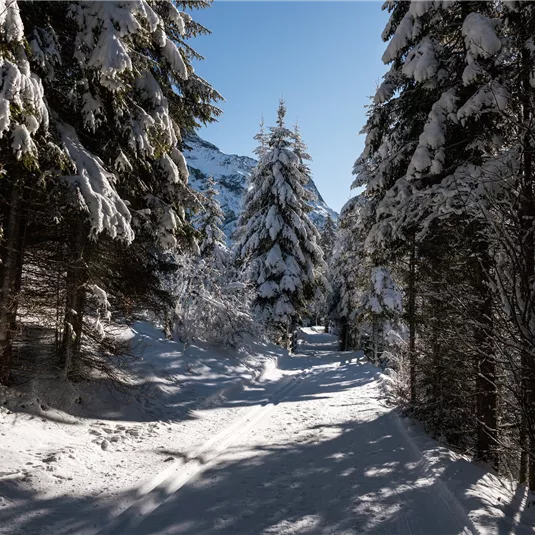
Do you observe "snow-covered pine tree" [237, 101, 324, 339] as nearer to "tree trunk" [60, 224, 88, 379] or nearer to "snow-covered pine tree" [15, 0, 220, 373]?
"snow-covered pine tree" [15, 0, 220, 373]

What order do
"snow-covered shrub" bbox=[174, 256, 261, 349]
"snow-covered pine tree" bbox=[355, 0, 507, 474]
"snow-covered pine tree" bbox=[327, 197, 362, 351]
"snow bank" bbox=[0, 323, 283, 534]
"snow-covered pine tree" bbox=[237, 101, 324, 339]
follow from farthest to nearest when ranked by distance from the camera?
"snow-covered pine tree" bbox=[327, 197, 362, 351], "snow-covered pine tree" bbox=[237, 101, 324, 339], "snow-covered shrub" bbox=[174, 256, 261, 349], "snow-covered pine tree" bbox=[355, 0, 507, 474], "snow bank" bbox=[0, 323, 283, 534]

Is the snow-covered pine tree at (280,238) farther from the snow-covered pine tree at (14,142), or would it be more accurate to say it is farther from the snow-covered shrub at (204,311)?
the snow-covered pine tree at (14,142)

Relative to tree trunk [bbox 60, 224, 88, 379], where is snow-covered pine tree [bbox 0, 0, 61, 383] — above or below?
above

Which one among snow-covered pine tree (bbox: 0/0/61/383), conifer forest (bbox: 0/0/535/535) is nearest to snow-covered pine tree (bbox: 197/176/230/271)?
conifer forest (bbox: 0/0/535/535)

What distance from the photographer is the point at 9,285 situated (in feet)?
18.7

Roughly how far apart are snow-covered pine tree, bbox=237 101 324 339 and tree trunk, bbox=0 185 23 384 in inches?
570

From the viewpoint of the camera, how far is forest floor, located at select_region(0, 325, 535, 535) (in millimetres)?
3898

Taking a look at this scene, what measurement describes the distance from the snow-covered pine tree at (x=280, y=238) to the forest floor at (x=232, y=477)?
12.0 metres

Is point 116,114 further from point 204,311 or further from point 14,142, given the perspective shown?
point 204,311

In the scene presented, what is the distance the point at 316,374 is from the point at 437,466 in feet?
35.4

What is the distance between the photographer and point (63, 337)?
Result: 23.9 feet

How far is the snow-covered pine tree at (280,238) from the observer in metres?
20.4

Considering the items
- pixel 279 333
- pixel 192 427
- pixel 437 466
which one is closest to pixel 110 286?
pixel 192 427

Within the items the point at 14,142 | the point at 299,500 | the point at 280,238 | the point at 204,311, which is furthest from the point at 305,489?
the point at 280,238
